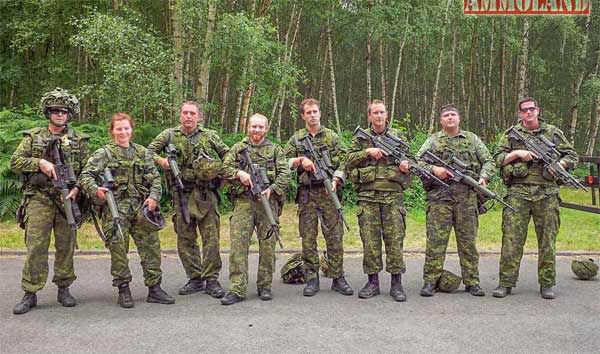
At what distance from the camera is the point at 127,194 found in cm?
584

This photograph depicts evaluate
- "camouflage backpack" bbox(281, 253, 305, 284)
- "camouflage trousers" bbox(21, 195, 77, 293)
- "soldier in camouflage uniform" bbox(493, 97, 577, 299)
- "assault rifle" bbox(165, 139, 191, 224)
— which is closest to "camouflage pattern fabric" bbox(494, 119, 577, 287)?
"soldier in camouflage uniform" bbox(493, 97, 577, 299)

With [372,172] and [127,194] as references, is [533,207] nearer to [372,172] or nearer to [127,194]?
[372,172]

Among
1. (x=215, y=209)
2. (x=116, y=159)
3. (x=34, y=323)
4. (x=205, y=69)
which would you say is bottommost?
(x=34, y=323)

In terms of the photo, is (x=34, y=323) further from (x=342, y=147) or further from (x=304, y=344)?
(x=342, y=147)

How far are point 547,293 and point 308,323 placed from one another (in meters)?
2.80

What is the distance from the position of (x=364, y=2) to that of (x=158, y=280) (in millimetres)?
22083

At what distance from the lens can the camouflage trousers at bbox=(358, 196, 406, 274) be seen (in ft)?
20.5

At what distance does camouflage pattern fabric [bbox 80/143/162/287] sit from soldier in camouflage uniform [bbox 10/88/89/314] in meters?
0.32

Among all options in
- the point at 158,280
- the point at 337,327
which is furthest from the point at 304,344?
the point at 158,280

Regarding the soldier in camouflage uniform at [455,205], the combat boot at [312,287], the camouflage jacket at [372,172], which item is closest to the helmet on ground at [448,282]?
the soldier in camouflage uniform at [455,205]

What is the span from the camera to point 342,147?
6.40 meters

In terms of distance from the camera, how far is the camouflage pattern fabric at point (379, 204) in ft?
20.4

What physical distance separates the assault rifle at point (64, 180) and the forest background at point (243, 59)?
5.38 meters

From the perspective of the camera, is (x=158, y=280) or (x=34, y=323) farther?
(x=158, y=280)
